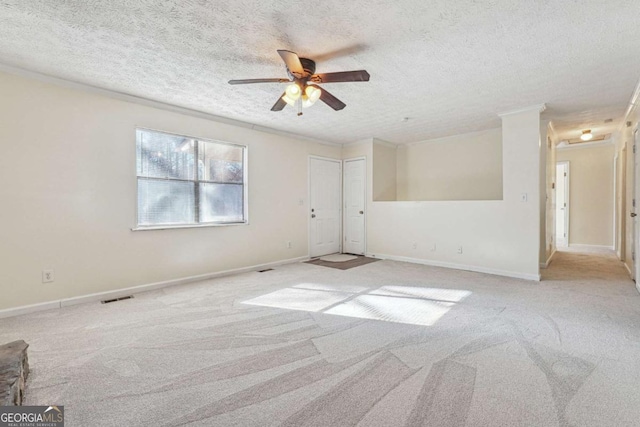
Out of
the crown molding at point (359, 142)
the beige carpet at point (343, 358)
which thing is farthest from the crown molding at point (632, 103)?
the crown molding at point (359, 142)

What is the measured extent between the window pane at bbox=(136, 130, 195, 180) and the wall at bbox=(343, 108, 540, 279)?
3.49 meters

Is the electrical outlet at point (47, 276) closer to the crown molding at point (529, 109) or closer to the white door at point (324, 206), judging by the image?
the white door at point (324, 206)

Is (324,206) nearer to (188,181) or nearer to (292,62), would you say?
(188,181)

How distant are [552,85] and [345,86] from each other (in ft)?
7.53

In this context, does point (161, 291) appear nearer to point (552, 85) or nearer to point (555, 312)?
point (555, 312)

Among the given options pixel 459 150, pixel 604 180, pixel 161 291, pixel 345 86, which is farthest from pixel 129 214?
pixel 604 180

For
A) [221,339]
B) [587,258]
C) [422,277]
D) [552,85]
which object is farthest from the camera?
[587,258]

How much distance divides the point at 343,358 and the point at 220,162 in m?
3.50

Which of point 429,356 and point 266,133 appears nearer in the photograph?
point 429,356

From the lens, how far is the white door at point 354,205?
6219mm

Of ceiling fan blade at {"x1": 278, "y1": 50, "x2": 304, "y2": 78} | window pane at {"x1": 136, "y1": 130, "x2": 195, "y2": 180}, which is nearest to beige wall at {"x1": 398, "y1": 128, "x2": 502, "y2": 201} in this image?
ceiling fan blade at {"x1": 278, "y1": 50, "x2": 304, "y2": 78}

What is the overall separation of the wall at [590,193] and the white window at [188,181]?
24.3 ft

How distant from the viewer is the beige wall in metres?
5.41

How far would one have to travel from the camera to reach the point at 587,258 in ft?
18.2
